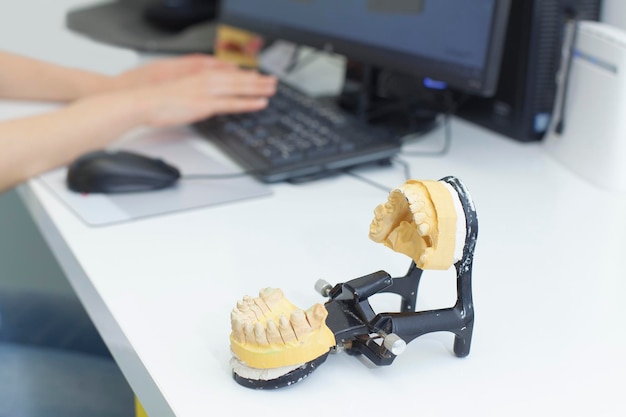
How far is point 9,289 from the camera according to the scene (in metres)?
1.03

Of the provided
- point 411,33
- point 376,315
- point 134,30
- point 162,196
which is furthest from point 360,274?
point 134,30

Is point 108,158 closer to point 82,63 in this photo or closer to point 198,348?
point 198,348

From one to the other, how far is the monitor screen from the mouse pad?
0.26 m

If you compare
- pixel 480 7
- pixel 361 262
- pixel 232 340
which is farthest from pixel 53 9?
pixel 232 340

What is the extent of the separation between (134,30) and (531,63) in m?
0.82

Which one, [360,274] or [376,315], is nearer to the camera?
[376,315]

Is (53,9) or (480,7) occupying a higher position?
(480,7)

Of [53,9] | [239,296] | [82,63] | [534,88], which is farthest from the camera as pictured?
[53,9]

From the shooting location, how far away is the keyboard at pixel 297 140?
84 centimetres

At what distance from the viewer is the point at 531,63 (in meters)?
0.94

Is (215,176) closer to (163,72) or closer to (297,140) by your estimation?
(297,140)

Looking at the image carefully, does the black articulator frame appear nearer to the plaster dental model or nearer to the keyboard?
the plaster dental model

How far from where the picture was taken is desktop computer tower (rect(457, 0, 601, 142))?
93 cm

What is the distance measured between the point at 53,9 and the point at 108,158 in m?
0.95
